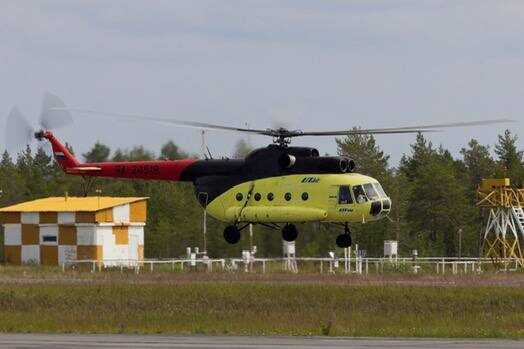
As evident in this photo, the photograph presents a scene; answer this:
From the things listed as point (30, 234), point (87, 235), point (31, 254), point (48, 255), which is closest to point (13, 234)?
point (30, 234)

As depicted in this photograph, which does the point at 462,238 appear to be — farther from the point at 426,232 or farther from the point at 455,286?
the point at 455,286

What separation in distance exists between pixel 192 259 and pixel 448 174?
33460mm

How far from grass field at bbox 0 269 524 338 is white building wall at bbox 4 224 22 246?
15.3 metres

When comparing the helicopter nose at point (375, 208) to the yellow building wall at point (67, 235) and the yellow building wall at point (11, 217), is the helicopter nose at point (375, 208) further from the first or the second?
the yellow building wall at point (11, 217)

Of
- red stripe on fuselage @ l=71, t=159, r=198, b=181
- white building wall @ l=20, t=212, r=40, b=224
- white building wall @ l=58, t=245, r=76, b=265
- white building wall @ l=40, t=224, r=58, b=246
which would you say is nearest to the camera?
red stripe on fuselage @ l=71, t=159, r=198, b=181

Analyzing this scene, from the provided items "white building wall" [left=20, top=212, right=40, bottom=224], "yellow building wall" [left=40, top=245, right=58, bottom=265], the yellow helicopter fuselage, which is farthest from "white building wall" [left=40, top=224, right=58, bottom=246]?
the yellow helicopter fuselage

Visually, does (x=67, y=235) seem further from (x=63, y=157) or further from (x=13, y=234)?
(x=63, y=157)

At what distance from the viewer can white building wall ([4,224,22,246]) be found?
86.5m

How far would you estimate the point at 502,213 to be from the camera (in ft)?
288

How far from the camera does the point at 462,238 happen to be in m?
106

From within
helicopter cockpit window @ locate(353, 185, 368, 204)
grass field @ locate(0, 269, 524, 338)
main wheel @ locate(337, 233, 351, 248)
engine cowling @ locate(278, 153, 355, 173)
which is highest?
engine cowling @ locate(278, 153, 355, 173)

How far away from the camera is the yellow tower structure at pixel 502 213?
87125 mm

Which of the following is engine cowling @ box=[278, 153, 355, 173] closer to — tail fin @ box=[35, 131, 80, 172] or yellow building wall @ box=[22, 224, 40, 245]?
tail fin @ box=[35, 131, 80, 172]

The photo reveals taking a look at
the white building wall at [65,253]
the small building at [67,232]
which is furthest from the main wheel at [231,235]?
the white building wall at [65,253]
